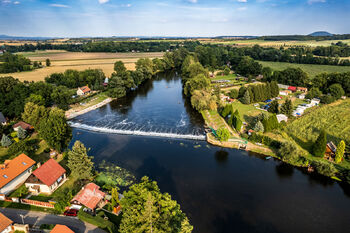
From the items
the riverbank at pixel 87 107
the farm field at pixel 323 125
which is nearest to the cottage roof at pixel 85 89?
the riverbank at pixel 87 107

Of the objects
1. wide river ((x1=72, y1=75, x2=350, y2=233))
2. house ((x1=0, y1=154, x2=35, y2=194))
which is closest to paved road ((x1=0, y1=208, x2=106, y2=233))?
house ((x1=0, y1=154, x2=35, y2=194))

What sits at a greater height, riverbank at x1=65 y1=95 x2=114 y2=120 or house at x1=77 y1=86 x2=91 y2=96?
house at x1=77 y1=86 x2=91 y2=96

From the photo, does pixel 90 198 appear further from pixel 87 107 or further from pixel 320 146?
pixel 87 107

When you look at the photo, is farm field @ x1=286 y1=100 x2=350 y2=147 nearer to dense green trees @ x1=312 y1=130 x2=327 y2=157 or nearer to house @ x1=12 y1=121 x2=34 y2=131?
dense green trees @ x1=312 y1=130 x2=327 y2=157

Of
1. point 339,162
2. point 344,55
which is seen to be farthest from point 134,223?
point 344,55

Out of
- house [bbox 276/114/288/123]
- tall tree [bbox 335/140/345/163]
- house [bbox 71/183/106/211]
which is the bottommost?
house [bbox 71/183/106/211]

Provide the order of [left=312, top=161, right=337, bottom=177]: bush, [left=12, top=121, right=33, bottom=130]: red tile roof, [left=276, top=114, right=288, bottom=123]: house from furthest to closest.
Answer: [left=276, top=114, right=288, bottom=123]: house, [left=12, top=121, right=33, bottom=130]: red tile roof, [left=312, top=161, right=337, bottom=177]: bush

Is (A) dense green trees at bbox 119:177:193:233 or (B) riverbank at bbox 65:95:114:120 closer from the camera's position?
(A) dense green trees at bbox 119:177:193:233

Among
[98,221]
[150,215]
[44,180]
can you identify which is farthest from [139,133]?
[150,215]
